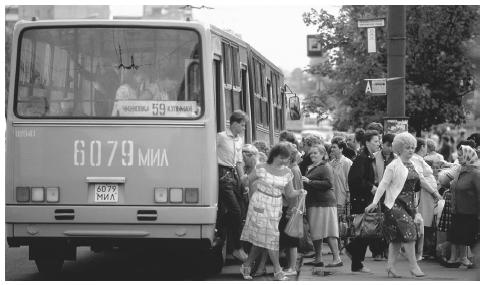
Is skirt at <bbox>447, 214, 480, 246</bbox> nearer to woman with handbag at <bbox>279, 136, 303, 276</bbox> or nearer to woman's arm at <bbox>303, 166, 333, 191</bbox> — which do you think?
woman's arm at <bbox>303, 166, 333, 191</bbox>

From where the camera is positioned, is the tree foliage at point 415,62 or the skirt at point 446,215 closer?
the skirt at point 446,215

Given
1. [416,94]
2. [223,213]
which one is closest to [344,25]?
[416,94]

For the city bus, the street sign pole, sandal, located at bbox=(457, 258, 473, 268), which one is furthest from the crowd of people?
the street sign pole

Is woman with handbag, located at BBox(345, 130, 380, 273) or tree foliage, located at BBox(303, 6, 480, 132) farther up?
tree foliage, located at BBox(303, 6, 480, 132)

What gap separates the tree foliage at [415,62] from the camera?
22.2 meters

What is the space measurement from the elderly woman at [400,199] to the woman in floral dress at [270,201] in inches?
37.3

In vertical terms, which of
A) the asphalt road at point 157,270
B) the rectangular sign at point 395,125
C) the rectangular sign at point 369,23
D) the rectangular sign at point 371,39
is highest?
the rectangular sign at point 369,23

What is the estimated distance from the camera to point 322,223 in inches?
492

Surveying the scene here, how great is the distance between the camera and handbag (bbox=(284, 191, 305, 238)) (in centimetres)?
1168

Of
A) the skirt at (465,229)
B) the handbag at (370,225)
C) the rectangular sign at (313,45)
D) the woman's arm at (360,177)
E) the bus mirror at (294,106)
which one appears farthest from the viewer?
the rectangular sign at (313,45)

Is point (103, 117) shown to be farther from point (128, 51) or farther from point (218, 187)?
point (218, 187)

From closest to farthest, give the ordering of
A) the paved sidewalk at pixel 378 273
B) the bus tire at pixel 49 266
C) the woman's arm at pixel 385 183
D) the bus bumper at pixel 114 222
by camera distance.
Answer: the bus bumper at pixel 114 222 < the woman's arm at pixel 385 183 < the paved sidewalk at pixel 378 273 < the bus tire at pixel 49 266

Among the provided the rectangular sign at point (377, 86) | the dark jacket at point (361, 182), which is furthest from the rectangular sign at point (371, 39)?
the dark jacket at point (361, 182)

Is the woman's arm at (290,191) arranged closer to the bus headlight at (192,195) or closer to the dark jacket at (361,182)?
the bus headlight at (192,195)
